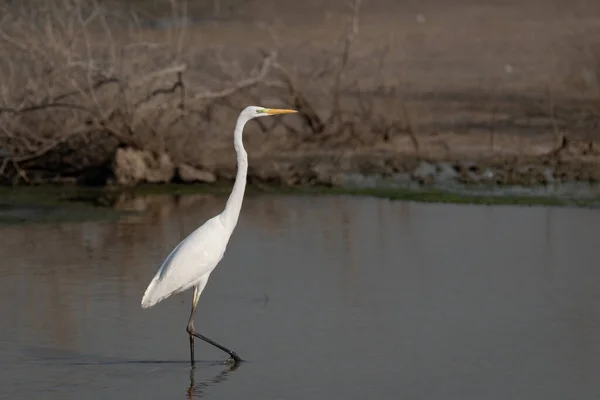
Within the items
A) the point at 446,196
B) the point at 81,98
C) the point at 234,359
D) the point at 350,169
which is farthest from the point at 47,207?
the point at 234,359

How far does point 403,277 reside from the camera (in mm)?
10219

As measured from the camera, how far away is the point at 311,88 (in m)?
18.6

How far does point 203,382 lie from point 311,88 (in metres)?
11.4

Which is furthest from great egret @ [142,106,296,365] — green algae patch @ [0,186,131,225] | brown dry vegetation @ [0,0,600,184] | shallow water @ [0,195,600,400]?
brown dry vegetation @ [0,0,600,184]

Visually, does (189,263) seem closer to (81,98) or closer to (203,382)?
(203,382)

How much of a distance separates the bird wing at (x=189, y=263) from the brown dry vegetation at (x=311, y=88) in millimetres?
6275

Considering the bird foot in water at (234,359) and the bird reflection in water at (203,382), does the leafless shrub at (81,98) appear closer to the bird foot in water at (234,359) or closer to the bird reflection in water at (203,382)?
the bird foot in water at (234,359)

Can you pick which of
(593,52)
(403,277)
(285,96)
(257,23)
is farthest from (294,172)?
(257,23)

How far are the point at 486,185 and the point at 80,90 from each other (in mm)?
4439

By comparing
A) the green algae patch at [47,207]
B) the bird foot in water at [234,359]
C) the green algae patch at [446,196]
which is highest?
the bird foot in water at [234,359]

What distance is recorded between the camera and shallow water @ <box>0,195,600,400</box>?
24.1ft

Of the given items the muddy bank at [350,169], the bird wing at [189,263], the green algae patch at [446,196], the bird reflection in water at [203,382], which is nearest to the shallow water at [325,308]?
the bird reflection in water at [203,382]

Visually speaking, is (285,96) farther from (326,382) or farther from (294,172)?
(326,382)

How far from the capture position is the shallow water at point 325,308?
736 cm
